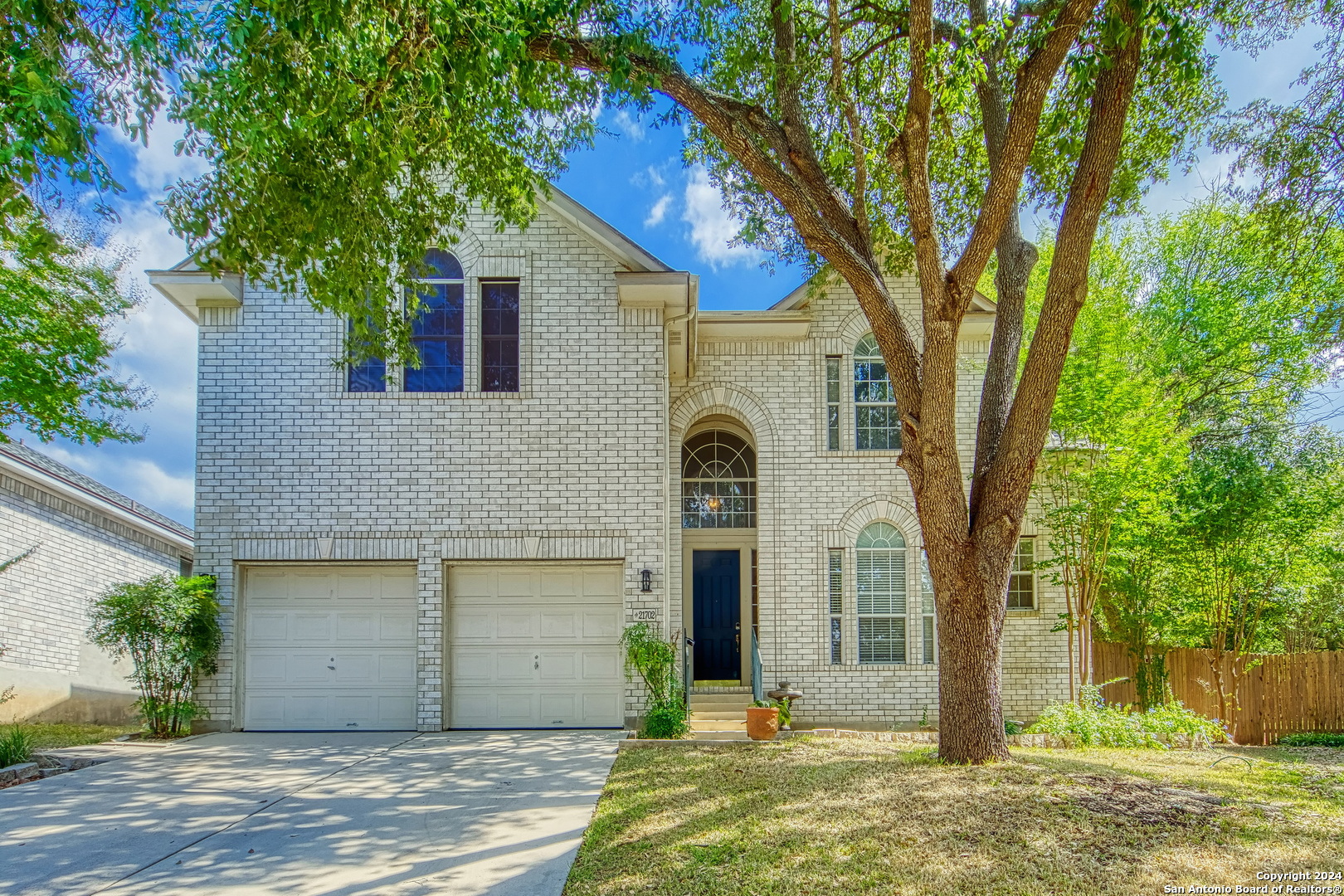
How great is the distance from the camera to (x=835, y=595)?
1312 centimetres

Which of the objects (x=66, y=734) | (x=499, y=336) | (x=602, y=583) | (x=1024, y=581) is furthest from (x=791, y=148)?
(x=66, y=734)

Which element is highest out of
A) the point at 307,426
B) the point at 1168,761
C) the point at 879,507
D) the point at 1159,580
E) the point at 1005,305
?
the point at 1005,305

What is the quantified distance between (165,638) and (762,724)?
7125 millimetres

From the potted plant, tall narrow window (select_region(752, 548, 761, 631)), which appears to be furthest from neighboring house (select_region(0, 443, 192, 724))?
the potted plant

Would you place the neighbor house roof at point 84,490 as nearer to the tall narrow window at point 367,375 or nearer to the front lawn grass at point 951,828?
the tall narrow window at point 367,375

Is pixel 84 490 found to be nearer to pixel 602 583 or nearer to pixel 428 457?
pixel 428 457

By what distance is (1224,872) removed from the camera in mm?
4848

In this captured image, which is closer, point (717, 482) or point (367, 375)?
point (367, 375)

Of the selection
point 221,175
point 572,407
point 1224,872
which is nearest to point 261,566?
point 572,407

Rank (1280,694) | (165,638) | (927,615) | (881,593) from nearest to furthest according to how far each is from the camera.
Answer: (165,638), (927,615), (881,593), (1280,694)

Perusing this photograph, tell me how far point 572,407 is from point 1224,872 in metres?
8.13

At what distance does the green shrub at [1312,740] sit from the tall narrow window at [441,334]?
13.9 m

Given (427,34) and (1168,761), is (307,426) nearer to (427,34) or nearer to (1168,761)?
(427,34)

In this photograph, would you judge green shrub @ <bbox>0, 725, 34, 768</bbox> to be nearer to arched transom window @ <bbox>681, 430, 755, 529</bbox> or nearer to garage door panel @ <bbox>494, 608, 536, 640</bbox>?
garage door panel @ <bbox>494, 608, 536, 640</bbox>
